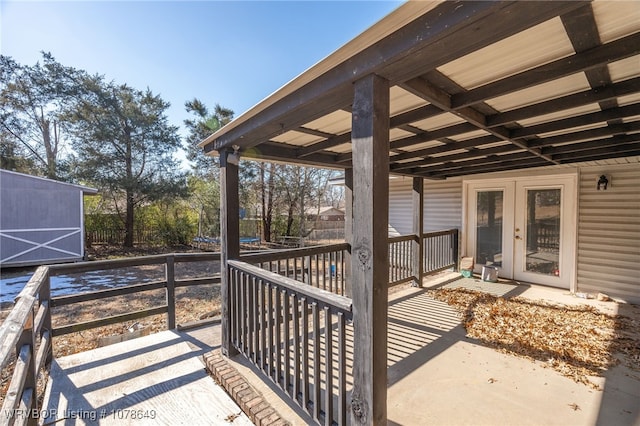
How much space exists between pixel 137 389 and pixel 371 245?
238 cm

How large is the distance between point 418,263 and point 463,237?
1706 mm

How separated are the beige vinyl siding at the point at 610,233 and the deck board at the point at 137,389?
577cm

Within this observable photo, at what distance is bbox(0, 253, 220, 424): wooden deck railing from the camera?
127 centimetres

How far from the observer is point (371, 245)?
56.6 inches

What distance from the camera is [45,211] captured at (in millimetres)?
9562

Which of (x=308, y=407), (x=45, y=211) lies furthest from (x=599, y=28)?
(x=45, y=211)

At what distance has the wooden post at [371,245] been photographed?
4.67 ft

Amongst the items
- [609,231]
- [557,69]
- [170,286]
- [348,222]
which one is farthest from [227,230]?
[609,231]

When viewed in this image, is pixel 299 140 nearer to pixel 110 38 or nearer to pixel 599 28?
pixel 599 28

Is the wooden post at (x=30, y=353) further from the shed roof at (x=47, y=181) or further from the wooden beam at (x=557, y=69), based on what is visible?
the shed roof at (x=47, y=181)

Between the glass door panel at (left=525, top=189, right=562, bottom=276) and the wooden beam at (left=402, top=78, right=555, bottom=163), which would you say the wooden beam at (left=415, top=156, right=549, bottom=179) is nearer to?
the glass door panel at (left=525, top=189, right=562, bottom=276)

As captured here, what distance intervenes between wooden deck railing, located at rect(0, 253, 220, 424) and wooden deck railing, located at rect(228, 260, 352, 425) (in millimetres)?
1166

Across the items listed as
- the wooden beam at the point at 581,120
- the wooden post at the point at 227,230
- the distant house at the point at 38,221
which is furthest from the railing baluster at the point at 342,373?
the distant house at the point at 38,221

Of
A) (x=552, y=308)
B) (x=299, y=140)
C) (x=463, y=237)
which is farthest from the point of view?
(x=463, y=237)
